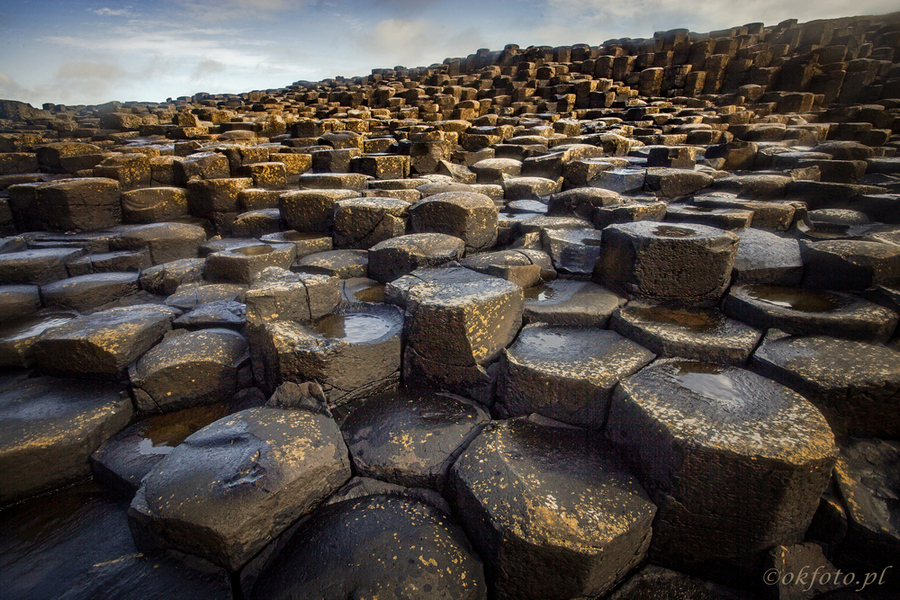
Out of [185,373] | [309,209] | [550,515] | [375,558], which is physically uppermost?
[309,209]

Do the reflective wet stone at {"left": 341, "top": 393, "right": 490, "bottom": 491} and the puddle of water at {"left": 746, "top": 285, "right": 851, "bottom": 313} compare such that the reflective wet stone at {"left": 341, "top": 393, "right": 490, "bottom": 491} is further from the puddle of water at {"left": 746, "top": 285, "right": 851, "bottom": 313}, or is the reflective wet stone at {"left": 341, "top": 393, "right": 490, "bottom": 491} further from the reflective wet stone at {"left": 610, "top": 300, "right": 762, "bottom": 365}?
the puddle of water at {"left": 746, "top": 285, "right": 851, "bottom": 313}

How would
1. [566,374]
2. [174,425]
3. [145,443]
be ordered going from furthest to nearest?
1. [174,425]
2. [145,443]
3. [566,374]

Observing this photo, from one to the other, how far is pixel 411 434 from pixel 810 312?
2.27m

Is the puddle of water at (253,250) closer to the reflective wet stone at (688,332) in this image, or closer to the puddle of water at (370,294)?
the puddle of water at (370,294)

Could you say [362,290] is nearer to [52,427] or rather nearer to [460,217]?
[460,217]

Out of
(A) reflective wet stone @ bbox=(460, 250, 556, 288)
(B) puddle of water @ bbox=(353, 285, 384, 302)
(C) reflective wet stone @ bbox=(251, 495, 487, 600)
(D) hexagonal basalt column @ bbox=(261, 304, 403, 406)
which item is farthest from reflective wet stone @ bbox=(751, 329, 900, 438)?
(B) puddle of water @ bbox=(353, 285, 384, 302)

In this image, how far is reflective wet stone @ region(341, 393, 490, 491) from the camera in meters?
1.82

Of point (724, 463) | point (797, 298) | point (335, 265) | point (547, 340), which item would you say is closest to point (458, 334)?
point (547, 340)

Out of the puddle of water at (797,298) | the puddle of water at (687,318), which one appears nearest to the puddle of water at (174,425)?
the puddle of water at (687,318)

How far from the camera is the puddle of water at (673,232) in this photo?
2.56 m

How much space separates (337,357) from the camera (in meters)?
2.05

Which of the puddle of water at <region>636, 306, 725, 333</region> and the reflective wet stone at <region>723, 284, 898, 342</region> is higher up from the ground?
the reflective wet stone at <region>723, 284, 898, 342</region>

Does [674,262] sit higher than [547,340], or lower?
higher

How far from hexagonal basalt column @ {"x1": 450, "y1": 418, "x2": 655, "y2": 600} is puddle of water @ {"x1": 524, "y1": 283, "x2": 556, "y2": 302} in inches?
44.1
